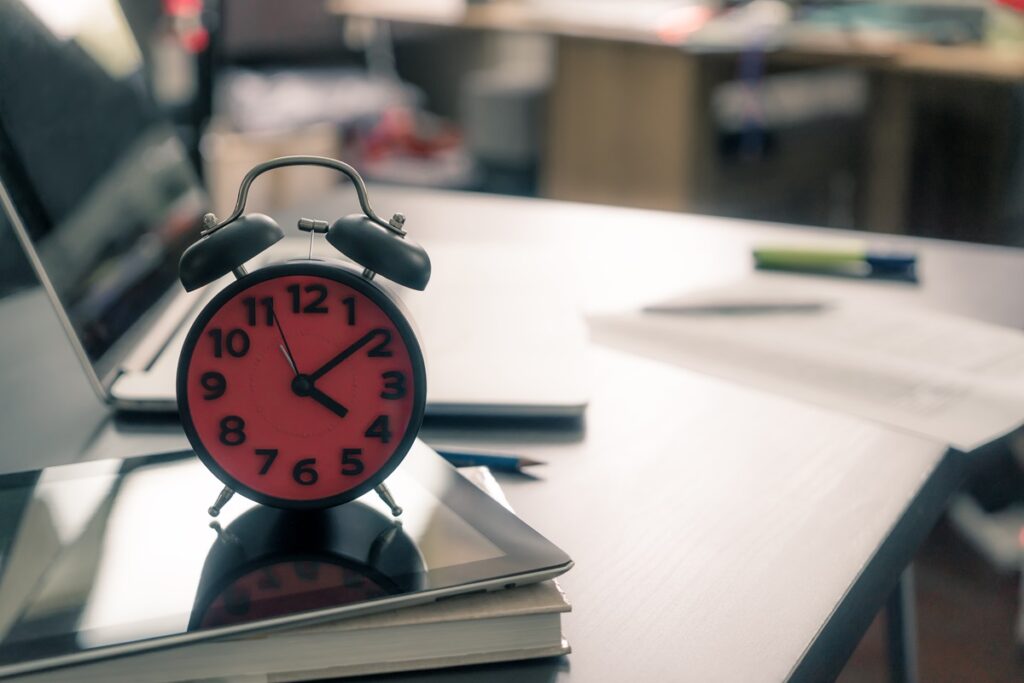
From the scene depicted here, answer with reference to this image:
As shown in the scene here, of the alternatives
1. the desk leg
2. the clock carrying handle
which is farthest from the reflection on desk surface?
the desk leg

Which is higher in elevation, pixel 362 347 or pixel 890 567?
pixel 362 347

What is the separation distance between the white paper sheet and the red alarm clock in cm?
33

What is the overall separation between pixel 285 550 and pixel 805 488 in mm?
285

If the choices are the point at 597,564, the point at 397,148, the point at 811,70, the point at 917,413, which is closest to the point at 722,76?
the point at 397,148

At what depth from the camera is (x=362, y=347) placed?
1.60 feet

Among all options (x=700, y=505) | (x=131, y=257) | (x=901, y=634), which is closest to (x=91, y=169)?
(x=131, y=257)

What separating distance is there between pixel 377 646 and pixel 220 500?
0.36 ft

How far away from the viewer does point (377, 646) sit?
0.43m

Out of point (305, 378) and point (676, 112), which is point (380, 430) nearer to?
point (305, 378)

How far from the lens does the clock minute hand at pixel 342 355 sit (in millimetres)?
488

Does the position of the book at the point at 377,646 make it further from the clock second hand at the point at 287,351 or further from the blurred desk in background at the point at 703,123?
the blurred desk in background at the point at 703,123

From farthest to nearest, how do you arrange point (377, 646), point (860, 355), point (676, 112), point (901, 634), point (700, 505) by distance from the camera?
point (676, 112), point (901, 634), point (860, 355), point (700, 505), point (377, 646)

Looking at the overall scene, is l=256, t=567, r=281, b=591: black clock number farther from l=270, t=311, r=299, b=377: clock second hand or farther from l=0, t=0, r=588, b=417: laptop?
l=0, t=0, r=588, b=417: laptop

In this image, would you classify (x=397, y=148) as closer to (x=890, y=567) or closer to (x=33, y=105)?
(x=33, y=105)
